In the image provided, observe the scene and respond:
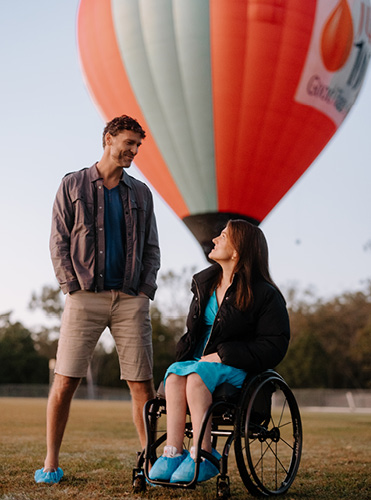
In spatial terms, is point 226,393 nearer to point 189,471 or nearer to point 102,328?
point 189,471

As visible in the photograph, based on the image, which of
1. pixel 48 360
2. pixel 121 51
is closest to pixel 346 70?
pixel 121 51

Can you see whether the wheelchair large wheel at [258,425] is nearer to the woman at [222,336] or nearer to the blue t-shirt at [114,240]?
the woman at [222,336]

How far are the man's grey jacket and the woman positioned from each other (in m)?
0.60

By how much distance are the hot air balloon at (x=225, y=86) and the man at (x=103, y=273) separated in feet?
28.0

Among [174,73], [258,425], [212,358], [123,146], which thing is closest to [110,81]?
[174,73]

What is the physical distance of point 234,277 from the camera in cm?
371

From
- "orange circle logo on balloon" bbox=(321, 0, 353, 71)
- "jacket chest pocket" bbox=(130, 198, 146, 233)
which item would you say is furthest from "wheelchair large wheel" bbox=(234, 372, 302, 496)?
"orange circle logo on balloon" bbox=(321, 0, 353, 71)

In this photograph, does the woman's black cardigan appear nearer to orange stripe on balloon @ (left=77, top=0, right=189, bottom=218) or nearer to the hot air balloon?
the hot air balloon

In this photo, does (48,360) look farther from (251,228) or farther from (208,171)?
(251,228)

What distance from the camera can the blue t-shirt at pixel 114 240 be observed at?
425 cm

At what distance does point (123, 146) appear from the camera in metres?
4.27

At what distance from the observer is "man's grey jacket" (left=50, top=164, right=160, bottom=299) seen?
13.7 ft

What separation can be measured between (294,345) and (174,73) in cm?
3633

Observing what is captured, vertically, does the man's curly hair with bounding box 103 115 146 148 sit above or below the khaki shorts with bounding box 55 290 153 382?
above
